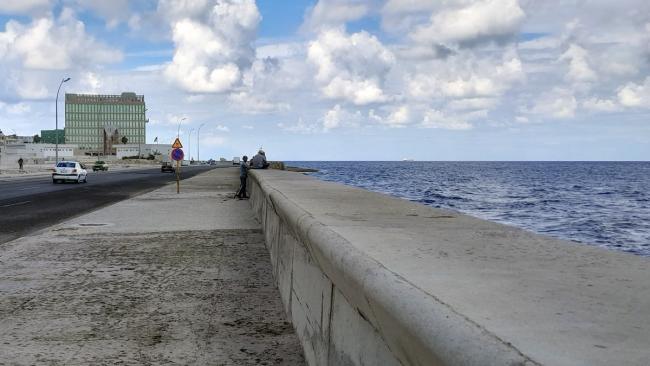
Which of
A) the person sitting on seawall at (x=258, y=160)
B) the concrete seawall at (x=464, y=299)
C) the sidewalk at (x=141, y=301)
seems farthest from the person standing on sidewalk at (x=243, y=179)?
the concrete seawall at (x=464, y=299)

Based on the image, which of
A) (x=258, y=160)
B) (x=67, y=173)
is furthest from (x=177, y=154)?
(x=67, y=173)

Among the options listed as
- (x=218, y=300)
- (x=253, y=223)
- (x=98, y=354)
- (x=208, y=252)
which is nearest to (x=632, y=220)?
(x=253, y=223)

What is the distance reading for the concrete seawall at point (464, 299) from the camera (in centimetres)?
203

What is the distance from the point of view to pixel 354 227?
5.95 m

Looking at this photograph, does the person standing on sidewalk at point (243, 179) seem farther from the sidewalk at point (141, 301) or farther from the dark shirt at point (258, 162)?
the sidewalk at point (141, 301)

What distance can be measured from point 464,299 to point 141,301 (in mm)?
5163

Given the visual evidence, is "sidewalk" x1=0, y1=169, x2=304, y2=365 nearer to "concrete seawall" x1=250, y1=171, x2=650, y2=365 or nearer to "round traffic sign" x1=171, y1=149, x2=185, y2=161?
"concrete seawall" x1=250, y1=171, x2=650, y2=365

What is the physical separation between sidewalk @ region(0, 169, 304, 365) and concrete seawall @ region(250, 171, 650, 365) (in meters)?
0.84

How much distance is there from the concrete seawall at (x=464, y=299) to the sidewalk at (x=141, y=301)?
84 centimetres

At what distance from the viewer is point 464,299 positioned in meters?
2.70

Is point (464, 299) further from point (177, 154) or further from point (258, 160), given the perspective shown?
point (258, 160)

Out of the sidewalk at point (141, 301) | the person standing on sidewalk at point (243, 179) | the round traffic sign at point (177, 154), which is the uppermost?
the round traffic sign at point (177, 154)

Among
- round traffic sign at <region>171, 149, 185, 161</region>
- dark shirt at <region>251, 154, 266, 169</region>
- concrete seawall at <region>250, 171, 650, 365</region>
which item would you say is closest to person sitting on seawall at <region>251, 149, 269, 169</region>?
dark shirt at <region>251, 154, 266, 169</region>

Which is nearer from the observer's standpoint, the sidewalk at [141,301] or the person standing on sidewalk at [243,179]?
the sidewalk at [141,301]
